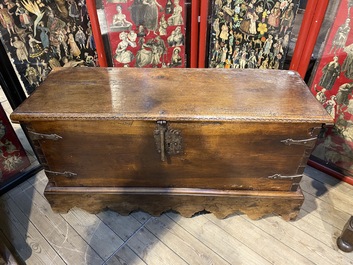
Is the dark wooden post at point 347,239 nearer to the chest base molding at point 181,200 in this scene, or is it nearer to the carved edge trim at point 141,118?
the chest base molding at point 181,200

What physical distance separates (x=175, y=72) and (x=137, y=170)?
67 centimetres

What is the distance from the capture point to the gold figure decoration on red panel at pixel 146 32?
5.88ft

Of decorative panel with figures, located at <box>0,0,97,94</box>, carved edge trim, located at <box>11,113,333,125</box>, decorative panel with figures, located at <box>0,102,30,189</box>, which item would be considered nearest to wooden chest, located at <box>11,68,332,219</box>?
carved edge trim, located at <box>11,113,333,125</box>

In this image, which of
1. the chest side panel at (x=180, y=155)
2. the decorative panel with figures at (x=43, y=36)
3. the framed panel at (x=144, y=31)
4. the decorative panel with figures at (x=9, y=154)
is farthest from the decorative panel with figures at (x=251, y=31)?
the decorative panel with figures at (x=9, y=154)

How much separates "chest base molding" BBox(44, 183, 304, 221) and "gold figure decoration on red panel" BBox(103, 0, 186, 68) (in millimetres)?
996

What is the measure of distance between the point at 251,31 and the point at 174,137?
1.02 meters

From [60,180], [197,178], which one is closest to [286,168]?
[197,178]

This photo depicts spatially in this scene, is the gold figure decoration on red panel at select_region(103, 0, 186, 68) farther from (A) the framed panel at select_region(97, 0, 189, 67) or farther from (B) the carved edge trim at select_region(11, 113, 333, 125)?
(B) the carved edge trim at select_region(11, 113, 333, 125)

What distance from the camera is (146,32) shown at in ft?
6.21

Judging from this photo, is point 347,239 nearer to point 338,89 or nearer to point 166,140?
point 338,89

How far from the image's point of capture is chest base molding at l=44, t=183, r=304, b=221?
1.55 meters

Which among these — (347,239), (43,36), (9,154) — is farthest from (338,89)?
(9,154)

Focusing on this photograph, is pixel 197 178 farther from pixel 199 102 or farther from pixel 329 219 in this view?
pixel 329 219

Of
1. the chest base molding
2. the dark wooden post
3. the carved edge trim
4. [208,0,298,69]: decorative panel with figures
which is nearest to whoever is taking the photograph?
the carved edge trim
